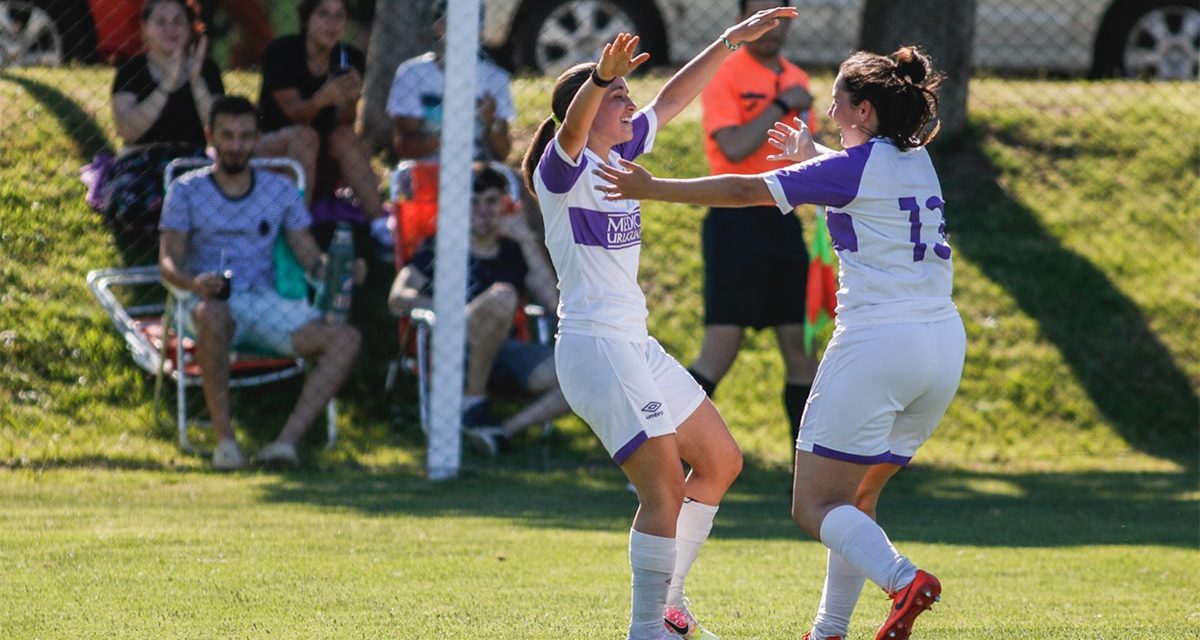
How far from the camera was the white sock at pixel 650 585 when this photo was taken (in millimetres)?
4230

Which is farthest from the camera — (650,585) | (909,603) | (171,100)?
(171,100)

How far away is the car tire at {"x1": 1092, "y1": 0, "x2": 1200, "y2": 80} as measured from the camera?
40.7ft

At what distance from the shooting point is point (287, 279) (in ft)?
27.7

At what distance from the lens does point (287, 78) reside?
8.88 meters

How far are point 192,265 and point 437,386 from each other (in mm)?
1472

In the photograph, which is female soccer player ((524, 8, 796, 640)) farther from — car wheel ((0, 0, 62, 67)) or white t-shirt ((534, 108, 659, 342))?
car wheel ((0, 0, 62, 67))

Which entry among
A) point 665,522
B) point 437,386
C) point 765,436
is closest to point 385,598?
point 665,522

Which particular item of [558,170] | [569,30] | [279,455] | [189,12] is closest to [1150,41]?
[569,30]

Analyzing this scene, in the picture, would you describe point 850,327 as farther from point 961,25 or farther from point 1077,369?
point 961,25

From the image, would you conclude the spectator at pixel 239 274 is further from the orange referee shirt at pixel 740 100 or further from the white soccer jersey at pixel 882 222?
the white soccer jersey at pixel 882 222

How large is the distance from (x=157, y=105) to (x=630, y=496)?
3.46 meters

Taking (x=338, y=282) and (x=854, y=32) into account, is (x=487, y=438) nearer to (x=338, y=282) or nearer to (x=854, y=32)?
(x=338, y=282)

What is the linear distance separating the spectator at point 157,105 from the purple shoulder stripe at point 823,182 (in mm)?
5376

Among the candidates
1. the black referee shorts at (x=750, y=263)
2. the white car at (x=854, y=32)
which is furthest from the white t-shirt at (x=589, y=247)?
the white car at (x=854, y=32)
